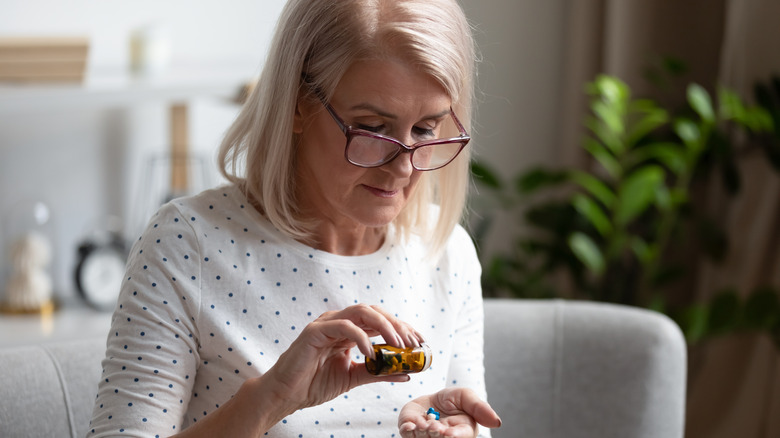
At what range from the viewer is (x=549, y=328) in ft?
4.99

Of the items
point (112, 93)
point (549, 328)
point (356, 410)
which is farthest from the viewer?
point (112, 93)

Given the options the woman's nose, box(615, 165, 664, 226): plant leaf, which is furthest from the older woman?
box(615, 165, 664, 226): plant leaf

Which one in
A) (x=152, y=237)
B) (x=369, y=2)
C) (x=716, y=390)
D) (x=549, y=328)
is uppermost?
(x=369, y=2)

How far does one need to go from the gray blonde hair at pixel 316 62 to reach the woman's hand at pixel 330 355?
227mm

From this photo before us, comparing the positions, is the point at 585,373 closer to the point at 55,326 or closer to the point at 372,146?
the point at 372,146

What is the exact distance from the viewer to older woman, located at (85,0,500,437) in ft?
3.16

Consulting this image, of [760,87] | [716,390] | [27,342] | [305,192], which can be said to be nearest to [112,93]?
[27,342]

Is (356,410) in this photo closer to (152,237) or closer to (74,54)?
(152,237)

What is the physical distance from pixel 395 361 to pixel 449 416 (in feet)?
0.58

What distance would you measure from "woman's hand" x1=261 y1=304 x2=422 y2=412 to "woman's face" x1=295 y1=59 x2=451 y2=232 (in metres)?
0.18

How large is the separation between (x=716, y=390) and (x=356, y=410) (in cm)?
156

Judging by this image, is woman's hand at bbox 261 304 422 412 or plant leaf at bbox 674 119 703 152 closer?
woman's hand at bbox 261 304 422 412

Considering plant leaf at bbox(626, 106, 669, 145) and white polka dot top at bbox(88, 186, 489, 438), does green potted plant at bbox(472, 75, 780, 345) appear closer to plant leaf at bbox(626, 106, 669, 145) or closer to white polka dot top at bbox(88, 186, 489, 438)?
plant leaf at bbox(626, 106, 669, 145)

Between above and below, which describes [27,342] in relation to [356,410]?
below
